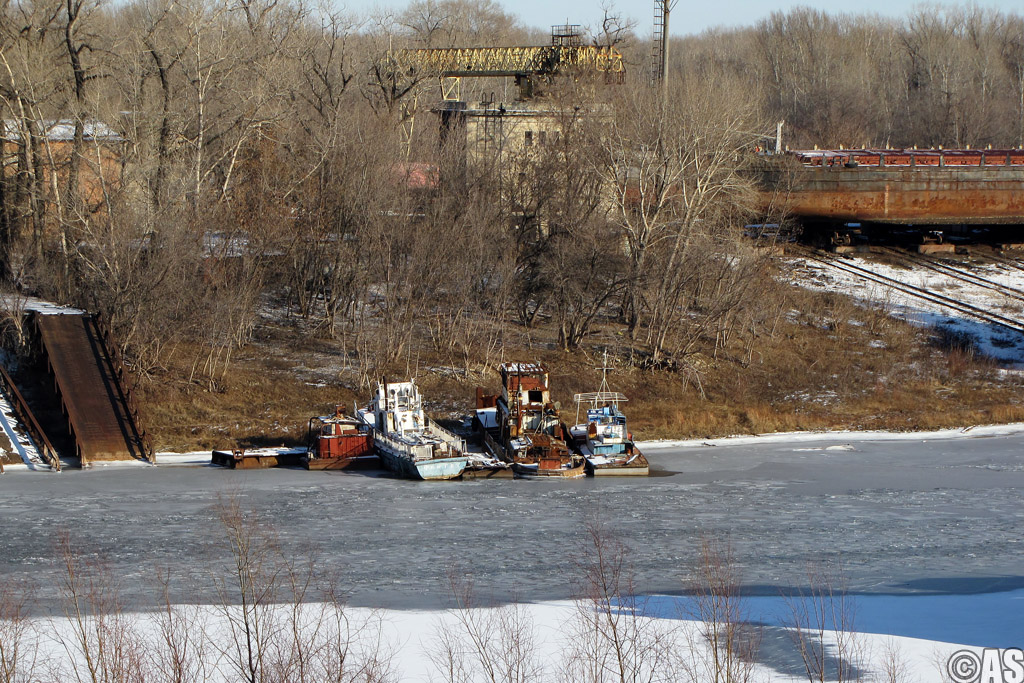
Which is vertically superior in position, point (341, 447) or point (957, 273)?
point (957, 273)

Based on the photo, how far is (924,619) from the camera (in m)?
16.0

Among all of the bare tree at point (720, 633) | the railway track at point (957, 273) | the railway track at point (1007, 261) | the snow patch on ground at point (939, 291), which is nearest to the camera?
the bare tree at point (720, 633)

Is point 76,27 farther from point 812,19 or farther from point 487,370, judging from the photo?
point 812,19

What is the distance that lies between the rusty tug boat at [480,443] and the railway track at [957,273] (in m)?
18.4

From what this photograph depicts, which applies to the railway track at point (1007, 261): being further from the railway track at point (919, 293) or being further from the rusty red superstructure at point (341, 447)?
the rusty red superstructure at point (341, 447)

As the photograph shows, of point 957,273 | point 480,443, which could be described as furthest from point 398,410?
point 957,273

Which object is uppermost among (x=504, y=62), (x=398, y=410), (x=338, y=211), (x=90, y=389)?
(x=504, y=62)

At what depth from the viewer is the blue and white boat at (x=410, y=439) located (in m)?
25.2

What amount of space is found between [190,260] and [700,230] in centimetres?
1524

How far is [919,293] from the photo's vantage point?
39.4m

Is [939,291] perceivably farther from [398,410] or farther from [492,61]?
[398,410]

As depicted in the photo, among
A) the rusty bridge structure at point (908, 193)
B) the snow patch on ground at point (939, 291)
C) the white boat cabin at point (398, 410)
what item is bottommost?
the white boat cabin at point (398, 410)

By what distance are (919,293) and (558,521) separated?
22807 millimetres

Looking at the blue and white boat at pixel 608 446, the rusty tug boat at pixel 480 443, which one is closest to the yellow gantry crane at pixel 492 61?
the rusty tug boat at pixel 480 443
